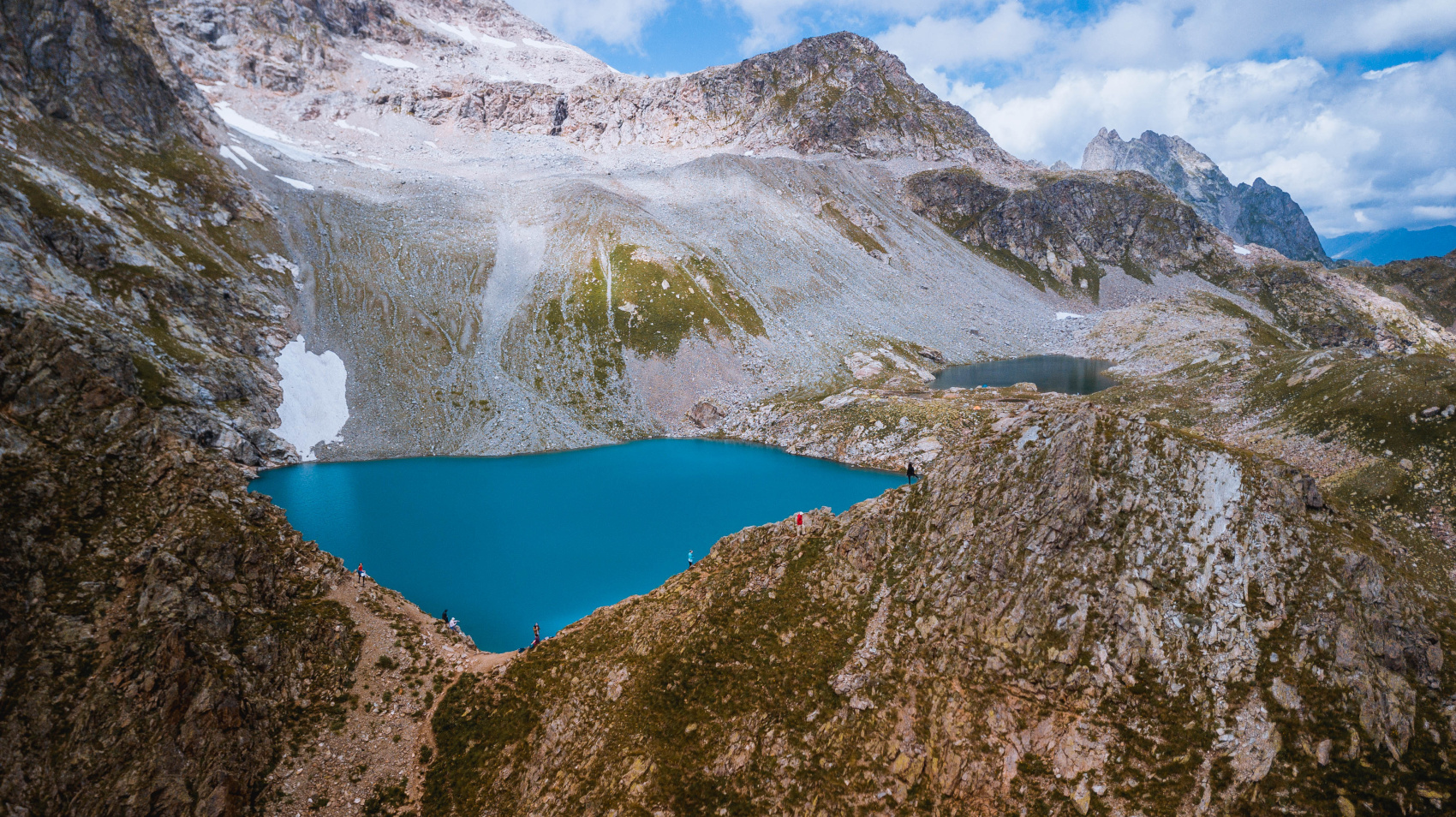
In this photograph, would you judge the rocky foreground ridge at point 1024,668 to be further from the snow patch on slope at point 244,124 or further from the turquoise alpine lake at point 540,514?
the snow patch on slope at point 244,124

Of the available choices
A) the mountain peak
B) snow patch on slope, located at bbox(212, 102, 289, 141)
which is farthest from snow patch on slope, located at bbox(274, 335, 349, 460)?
the mountain peak

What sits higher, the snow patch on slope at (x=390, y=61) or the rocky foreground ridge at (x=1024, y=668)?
the snow patch on slope at (x=390, y=61)

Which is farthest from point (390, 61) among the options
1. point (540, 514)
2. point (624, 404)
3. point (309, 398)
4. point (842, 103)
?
point (540, 514)

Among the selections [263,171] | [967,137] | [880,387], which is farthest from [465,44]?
[880,387]

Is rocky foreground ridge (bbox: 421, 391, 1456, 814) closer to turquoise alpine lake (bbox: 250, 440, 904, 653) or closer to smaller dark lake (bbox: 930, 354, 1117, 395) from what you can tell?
turquoise alpine lake (bbox: 250, 440, 904, 653)

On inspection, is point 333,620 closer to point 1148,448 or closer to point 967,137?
point 1148,448

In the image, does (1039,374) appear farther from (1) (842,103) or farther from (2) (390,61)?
(2) (390,61)

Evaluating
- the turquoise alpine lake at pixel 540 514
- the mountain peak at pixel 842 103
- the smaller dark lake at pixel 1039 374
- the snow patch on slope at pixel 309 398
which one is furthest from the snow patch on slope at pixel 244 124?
the smaller dark lake at pixel 1039 374
